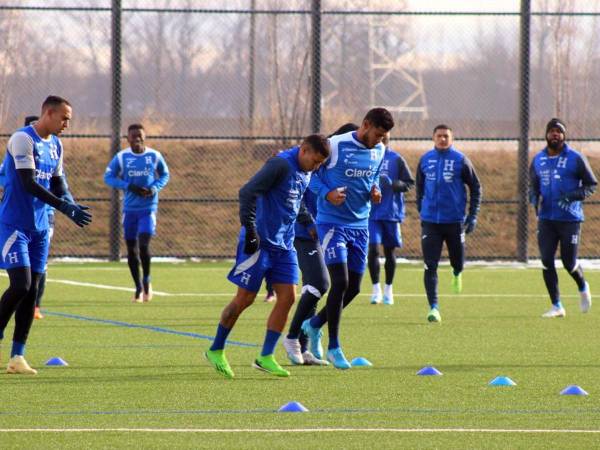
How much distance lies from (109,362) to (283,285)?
1.80m

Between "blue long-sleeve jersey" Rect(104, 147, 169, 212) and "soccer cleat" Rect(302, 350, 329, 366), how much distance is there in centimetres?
669

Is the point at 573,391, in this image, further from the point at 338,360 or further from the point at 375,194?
the point at 375,194

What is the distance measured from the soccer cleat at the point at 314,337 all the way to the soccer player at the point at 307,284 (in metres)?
0.06

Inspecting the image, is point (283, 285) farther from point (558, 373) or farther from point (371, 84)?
point (371, 84)

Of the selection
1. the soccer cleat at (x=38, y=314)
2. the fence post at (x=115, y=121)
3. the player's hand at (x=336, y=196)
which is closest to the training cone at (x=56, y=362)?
the player's hand at (x=336, y=196)

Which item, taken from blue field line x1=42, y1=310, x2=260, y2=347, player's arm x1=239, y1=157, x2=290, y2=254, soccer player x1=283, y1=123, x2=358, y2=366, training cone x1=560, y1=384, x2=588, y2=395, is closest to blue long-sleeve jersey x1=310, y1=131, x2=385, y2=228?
soccer player x1=283, y1=123, x2=358, y2=366

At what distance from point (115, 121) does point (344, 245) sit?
1438cm

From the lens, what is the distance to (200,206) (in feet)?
94.3

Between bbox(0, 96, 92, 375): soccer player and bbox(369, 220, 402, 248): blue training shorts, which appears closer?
bbox(0, 96, 92, 375): soccer player

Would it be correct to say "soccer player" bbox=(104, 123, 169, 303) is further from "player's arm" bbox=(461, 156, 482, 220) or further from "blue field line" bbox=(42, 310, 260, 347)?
"player's arm" bbox=(461, 156, 482, 220)

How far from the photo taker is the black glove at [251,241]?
10.1 meters

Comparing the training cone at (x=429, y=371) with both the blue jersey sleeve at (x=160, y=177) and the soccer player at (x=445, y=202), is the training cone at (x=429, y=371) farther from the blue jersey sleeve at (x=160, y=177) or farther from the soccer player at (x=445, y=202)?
the blue jersey sleeve at (x=160, y=177)

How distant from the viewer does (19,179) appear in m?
10.5

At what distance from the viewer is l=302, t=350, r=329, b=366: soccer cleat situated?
1138 cm
